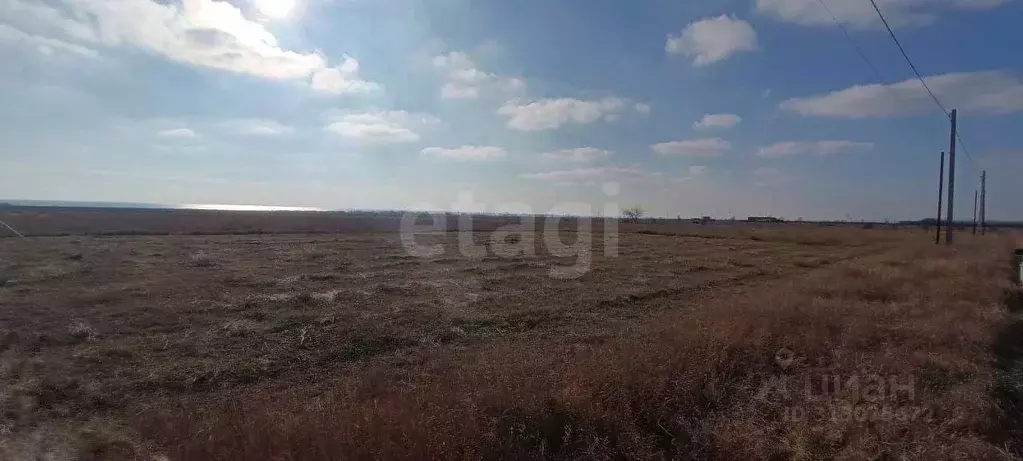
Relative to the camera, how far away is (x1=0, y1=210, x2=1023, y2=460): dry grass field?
171 inches

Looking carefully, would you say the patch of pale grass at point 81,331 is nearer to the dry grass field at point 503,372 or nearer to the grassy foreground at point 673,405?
the dry grass field at point 503,372

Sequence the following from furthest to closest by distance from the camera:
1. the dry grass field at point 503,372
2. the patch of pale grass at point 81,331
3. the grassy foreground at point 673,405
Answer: the patch of pale grass at point 81,331 → the dry grass field at point 503,372 → the grassy foreground at point 673,405

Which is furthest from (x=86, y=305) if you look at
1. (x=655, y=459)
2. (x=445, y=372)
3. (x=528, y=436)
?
(x=655, y=459)

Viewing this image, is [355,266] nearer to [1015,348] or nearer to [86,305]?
[86,305]

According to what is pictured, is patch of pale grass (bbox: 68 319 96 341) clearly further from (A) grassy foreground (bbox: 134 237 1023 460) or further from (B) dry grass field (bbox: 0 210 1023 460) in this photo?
(A) grassy foreground (bbox: 134 237 1023 460)

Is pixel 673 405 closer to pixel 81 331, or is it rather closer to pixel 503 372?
pixel 503 372

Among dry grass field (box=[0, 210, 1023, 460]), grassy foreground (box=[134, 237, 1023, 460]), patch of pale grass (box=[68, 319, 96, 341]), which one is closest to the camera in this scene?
grassy foreground (box=[134, 237, 1023, 460])

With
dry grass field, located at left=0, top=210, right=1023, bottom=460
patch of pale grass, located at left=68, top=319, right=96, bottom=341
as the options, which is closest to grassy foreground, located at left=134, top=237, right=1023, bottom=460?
dry grass field, located at left=0, top=210, right=1023, bottom=460

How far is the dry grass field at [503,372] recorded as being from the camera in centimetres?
434

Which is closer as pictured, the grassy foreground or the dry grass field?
the grassy foreground

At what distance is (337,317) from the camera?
11.1 m

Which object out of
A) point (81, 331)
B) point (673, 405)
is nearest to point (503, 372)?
point (673, 405)

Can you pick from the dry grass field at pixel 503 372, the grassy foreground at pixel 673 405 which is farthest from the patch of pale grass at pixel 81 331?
the grassy foreground at pixel 673 405

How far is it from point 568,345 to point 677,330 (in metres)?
1.90
